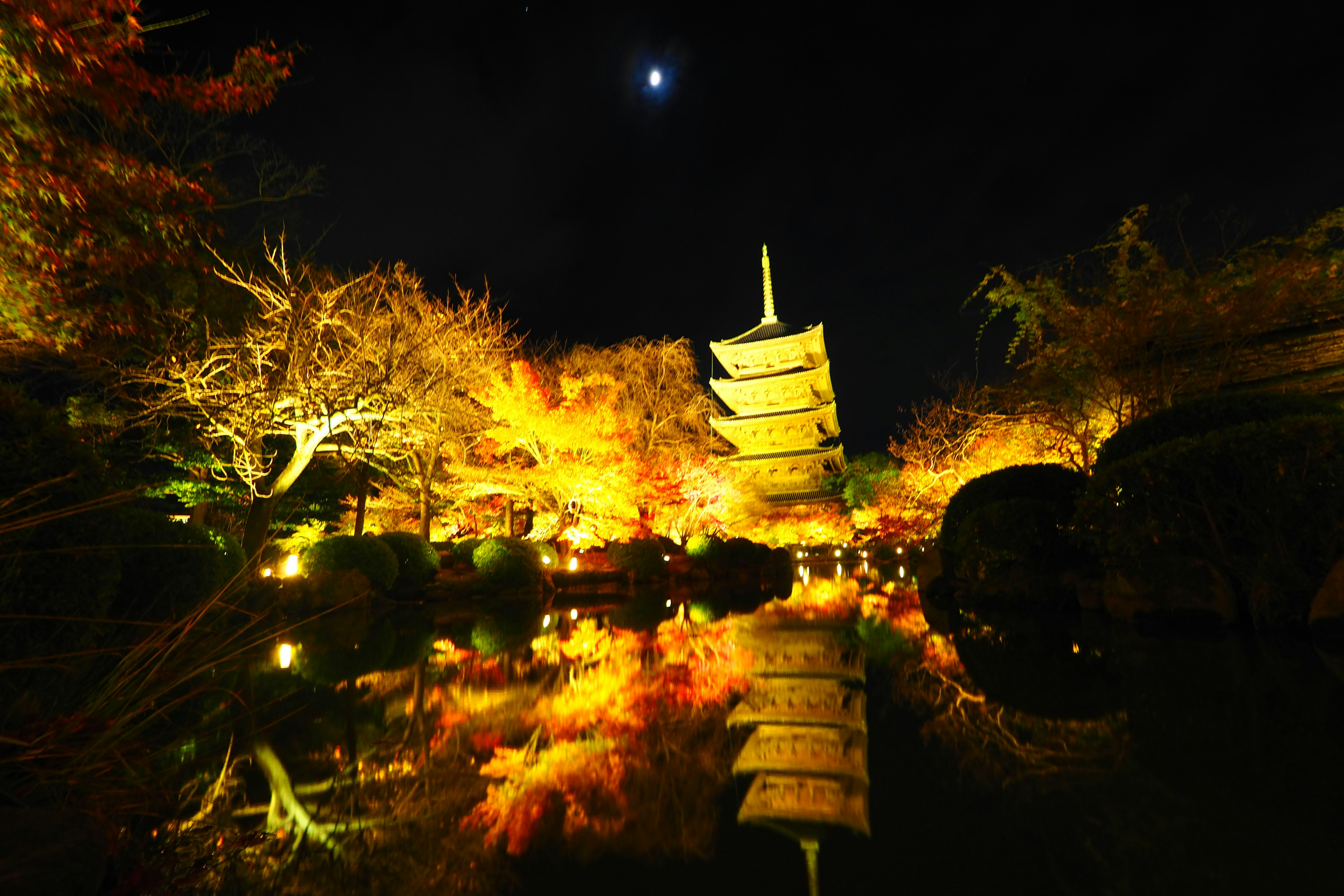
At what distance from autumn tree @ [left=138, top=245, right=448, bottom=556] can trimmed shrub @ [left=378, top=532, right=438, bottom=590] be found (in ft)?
5.88

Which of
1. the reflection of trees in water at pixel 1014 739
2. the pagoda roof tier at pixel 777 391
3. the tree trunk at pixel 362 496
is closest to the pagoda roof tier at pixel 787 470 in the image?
the pagoda roof tier at pixel 777 391

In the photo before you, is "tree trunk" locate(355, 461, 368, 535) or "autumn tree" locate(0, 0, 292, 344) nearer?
"autumn tree" locate(0, 0, 292, 344)

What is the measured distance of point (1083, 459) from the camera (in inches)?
351

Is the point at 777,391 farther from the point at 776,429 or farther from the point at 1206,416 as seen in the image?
the point at 1206,416

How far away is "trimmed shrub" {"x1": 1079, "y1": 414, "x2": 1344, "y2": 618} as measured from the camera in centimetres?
416

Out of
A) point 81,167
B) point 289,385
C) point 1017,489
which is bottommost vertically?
point 1017,489

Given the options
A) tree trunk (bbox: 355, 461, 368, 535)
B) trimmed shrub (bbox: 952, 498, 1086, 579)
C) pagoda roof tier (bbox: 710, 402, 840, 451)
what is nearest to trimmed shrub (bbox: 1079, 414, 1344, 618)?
trimmed shrub (bbox: 952, 498, 1086, 579)

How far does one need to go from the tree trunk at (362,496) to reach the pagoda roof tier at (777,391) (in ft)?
53.7

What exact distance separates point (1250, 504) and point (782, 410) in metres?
22.8

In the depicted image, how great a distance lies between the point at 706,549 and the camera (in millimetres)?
15719

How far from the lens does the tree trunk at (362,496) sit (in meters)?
13.3

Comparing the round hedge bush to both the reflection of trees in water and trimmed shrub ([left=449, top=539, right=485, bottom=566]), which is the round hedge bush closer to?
trimmed shrub ([left=449, top=539, right=485, bottom=566])

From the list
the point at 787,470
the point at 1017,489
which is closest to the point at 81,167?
the point at 1017,489

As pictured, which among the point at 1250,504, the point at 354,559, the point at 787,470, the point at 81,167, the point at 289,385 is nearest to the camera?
the point at 1250,504
